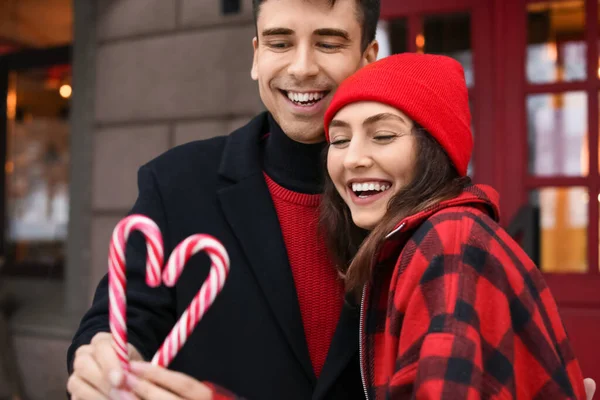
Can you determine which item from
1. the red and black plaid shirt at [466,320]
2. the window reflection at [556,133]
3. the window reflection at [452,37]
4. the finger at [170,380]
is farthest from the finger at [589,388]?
the window reflection at [452,37]

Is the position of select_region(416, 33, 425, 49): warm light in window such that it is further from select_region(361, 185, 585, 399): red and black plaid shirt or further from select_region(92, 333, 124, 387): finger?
select_region(92, 333, 124, 387): finger

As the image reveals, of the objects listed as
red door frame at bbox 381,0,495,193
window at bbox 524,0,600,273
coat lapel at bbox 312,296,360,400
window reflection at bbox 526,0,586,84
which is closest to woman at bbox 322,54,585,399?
coat lapel at bbox 312,296,360,400

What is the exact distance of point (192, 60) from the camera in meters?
4.14

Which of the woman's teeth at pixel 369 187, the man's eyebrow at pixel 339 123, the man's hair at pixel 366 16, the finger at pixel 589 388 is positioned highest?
the man's hair at pixel 366 16

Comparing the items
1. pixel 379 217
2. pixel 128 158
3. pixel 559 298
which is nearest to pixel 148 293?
pixel 379 217

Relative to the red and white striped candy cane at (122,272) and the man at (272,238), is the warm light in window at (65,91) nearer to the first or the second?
the man at (272,238)

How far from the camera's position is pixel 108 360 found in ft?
3.72

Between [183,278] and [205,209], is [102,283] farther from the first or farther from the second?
[205,209]

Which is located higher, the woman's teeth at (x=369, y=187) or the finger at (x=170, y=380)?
the woman's teeth at (x=369, y=187)

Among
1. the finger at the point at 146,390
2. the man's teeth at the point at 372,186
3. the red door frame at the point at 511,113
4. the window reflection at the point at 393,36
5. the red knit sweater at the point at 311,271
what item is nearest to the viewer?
the finger at the point at 146,390

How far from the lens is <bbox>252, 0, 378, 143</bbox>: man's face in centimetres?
161

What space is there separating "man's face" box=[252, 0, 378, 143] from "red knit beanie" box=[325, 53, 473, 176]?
15cm

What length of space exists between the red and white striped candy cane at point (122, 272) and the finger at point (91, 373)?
0.06 meters

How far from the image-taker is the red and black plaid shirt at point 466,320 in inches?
42.3
